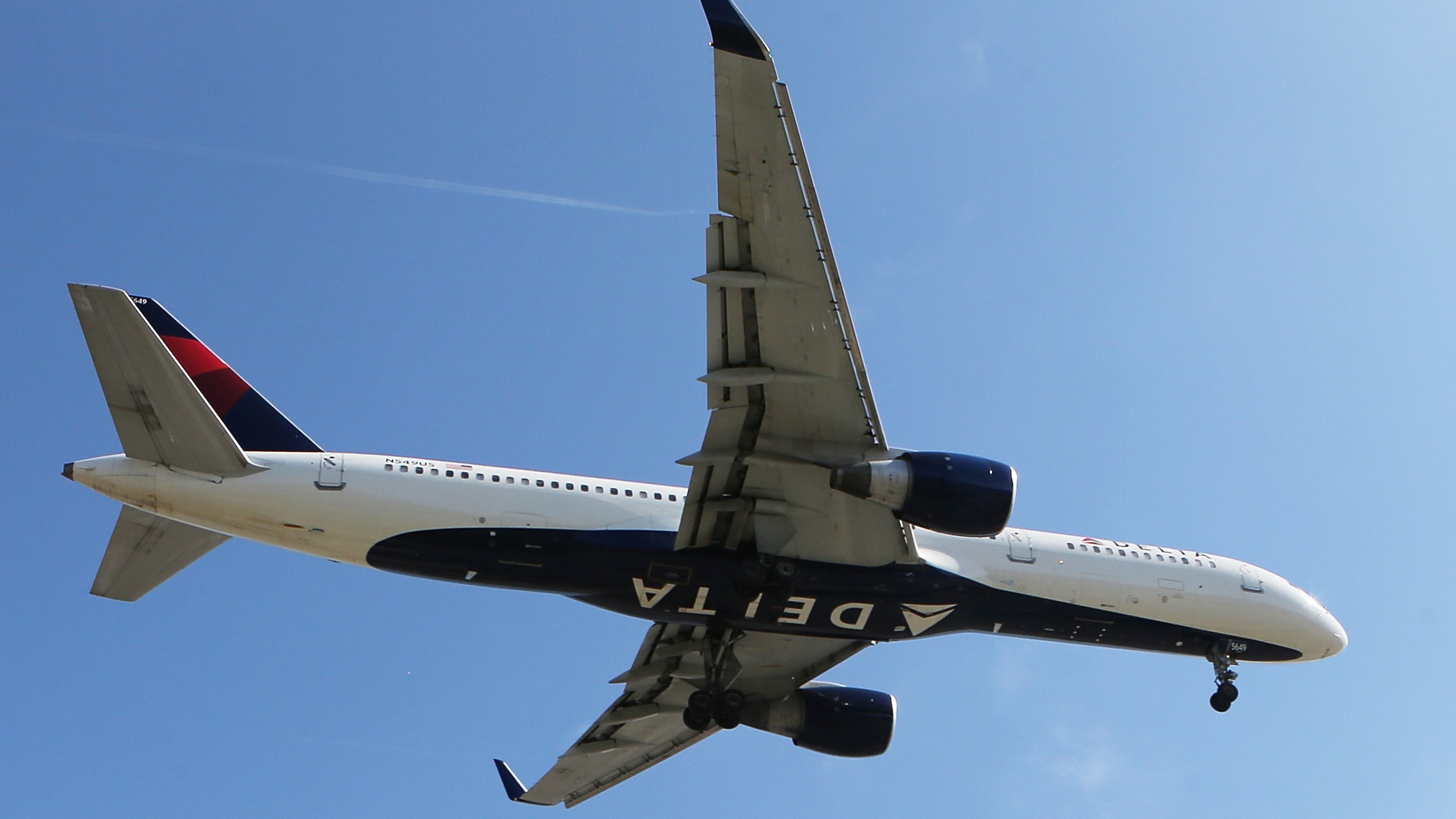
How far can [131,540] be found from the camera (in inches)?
771

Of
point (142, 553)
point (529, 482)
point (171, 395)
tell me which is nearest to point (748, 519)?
point (529, 482)

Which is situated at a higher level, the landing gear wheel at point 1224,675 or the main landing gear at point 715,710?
the landing gear wheel at point 1224,675

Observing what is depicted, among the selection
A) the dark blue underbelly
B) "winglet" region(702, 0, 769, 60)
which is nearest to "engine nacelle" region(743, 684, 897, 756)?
the dark blue underbelly

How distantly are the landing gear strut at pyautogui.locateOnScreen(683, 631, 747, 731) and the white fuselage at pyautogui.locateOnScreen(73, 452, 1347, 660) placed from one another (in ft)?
9.83

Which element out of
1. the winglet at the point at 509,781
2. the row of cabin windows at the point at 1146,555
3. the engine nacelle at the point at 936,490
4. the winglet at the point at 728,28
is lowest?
the winglet at the point at 509,781

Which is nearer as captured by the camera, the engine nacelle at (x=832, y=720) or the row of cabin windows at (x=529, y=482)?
the row of cabin windows at (x=529, y=482)

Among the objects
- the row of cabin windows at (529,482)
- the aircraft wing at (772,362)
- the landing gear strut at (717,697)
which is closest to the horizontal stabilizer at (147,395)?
the row of cabin windows at (529,482)

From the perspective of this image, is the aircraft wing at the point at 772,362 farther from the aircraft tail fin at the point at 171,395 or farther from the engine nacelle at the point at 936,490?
the aircraft tail fin at the point at 171,395

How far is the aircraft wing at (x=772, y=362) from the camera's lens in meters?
14.6

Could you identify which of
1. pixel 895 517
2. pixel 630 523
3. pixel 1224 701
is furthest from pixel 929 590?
pixel 1224 701

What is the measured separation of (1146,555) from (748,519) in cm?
794

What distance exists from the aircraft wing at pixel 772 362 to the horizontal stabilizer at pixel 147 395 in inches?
270

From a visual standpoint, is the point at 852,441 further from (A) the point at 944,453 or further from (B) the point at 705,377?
(B) the point at 705,377

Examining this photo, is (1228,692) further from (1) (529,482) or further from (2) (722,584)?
(1) (529,482)
